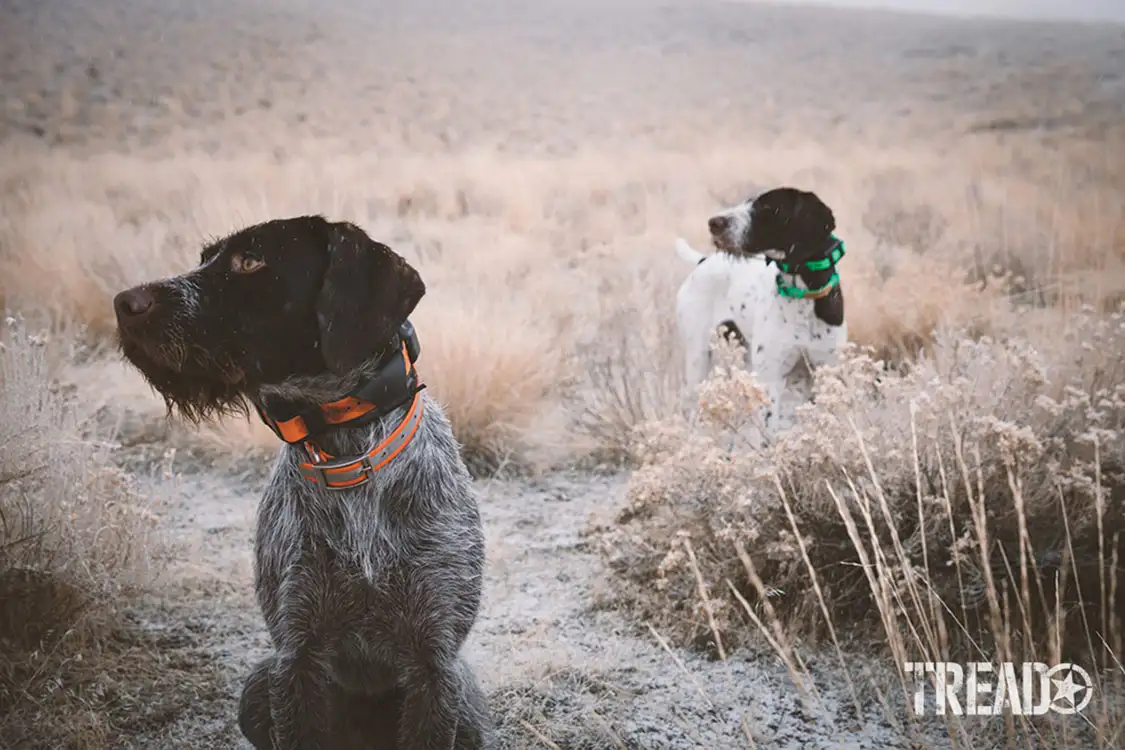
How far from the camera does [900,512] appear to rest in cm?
277

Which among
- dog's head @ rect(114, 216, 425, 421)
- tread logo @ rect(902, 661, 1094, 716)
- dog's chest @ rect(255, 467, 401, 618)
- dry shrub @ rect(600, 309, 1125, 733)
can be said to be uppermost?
dog's head @ rect(114, 216, 425, 421)

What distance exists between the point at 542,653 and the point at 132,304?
4.79 feet

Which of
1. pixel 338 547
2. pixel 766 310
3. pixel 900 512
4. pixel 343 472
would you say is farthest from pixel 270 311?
pixel 766 310

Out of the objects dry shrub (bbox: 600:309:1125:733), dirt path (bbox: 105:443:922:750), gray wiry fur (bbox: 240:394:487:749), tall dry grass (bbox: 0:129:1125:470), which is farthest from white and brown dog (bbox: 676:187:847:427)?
gray wiry fur (bbox: 240:394:487:749)

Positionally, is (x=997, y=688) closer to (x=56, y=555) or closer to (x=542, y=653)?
(x=542, y=653)

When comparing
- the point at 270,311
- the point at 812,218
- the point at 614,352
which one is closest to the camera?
the point at 270,311

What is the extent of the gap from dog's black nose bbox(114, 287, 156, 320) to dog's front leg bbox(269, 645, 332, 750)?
765 millimetres

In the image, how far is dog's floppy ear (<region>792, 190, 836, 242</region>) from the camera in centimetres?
307

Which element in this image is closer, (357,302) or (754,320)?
(357,302)

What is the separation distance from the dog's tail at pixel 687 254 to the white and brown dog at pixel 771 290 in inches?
4.0

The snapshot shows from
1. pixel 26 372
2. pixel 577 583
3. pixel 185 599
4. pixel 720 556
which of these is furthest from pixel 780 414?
pixel 26 372

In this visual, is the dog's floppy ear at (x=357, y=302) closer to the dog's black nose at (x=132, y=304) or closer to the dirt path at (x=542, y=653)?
the dog's black nose at (x=132, y=304)

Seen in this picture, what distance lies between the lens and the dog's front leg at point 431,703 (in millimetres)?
1976

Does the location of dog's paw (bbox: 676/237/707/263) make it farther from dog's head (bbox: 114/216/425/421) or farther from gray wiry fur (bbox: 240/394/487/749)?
dog's head (bbox: 114/216/425/421)
